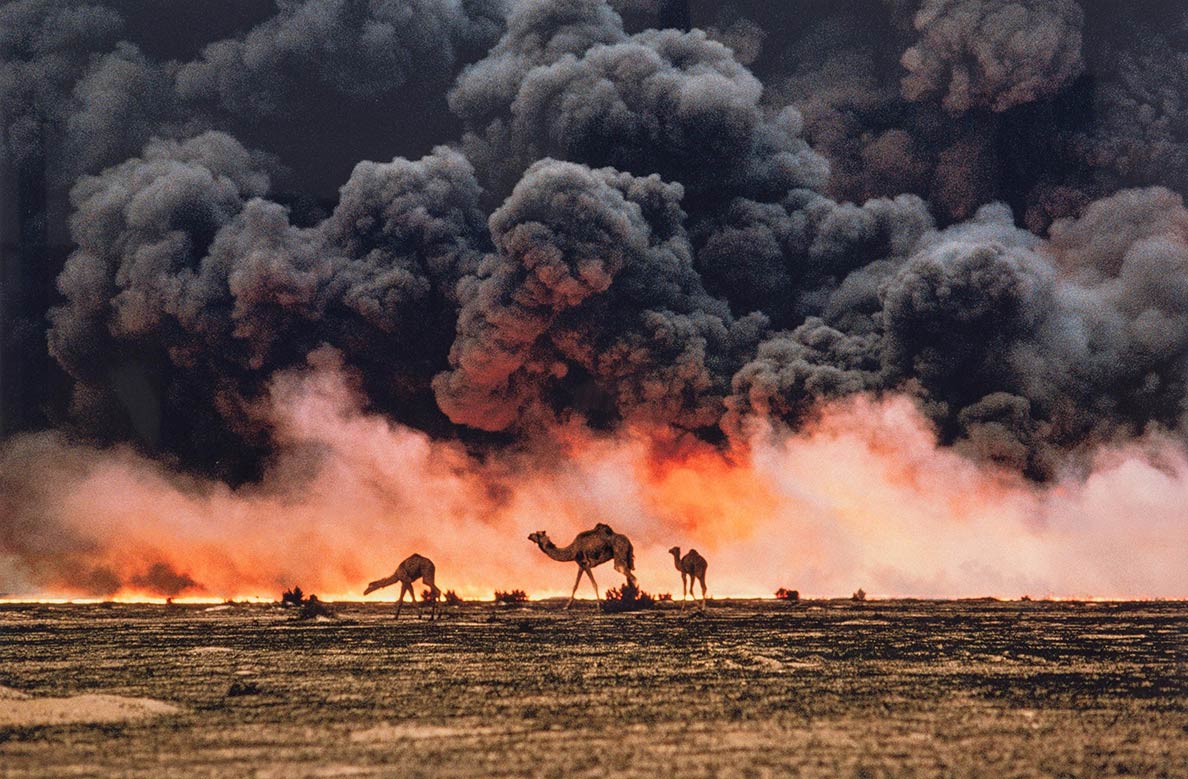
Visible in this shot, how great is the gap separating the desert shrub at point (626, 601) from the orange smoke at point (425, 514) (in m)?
11.3

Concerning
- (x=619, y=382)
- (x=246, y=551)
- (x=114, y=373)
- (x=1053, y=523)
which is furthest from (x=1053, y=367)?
(x=114, y=373)

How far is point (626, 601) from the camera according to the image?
46.2m

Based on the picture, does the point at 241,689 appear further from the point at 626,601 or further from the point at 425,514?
the point at 425,514

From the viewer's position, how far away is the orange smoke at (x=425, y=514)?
192ft

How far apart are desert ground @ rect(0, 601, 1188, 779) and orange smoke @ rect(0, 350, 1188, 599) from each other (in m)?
22.0

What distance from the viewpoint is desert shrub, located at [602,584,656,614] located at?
1778 inches

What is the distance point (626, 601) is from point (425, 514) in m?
19.1

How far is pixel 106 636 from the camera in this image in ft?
115

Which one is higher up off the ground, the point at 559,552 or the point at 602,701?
the point at 559,552

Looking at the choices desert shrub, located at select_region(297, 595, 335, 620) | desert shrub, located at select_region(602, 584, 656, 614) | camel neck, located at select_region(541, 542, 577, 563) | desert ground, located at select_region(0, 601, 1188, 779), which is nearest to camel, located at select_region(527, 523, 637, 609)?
camel neck, located at select_region(541, 542, 577, 563)

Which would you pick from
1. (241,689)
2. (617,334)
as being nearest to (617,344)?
(617,334)

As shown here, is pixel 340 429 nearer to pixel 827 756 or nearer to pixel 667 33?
pixel 667 33

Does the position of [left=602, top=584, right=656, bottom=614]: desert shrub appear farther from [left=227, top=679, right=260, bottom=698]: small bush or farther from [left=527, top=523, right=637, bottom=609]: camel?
[left=227, top=679, right=260, bottom=698]: small bush

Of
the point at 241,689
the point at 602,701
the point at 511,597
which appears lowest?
the point at 602,701
